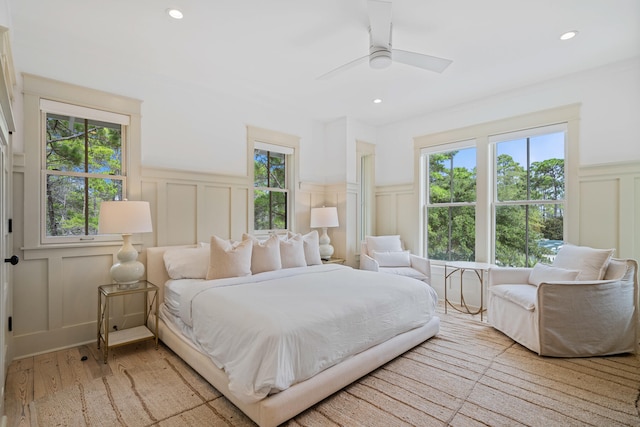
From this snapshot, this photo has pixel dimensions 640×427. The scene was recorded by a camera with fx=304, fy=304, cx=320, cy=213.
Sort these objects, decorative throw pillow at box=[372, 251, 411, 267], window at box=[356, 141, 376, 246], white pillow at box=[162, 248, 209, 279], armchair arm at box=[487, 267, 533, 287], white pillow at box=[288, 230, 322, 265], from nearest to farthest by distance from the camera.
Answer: white pillow at box=[162, 248, 209, 279] → armchair arm at box=[487, 267, 533, 287] → white pillow at box=[288, 230, 322, 265] → decorative throw pillow at box=[372, 251, 411, 267] → window at box=[356, 141, 376, 246]

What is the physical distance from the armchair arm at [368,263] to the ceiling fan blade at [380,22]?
271cm

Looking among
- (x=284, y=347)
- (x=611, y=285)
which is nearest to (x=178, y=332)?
(x=284, y=347)

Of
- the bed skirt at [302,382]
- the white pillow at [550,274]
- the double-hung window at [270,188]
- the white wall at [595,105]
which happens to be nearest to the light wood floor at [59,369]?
the bed skirt at [302,382]

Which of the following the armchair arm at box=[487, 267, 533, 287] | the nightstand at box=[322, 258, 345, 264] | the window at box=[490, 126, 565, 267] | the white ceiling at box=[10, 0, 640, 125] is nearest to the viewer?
the white ceiling at box=[10, 0, 640, 125]

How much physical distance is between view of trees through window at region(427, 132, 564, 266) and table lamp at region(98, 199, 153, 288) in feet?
13.0

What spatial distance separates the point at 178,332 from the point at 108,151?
2007 millimetres

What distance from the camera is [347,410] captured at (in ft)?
6.39

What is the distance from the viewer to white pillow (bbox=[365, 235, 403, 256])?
4.53m

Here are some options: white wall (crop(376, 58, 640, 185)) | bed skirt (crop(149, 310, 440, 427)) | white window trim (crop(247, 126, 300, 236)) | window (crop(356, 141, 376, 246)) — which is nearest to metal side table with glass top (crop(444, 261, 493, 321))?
bed skirt (crop(149, 310, 440, 427))

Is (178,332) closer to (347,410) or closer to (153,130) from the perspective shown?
(347,410)

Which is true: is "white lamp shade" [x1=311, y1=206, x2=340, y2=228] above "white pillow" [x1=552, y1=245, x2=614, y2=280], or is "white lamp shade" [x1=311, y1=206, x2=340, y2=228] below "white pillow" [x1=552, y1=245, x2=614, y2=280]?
above

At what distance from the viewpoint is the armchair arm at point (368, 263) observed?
4.20 meters

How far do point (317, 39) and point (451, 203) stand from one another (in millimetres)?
3077

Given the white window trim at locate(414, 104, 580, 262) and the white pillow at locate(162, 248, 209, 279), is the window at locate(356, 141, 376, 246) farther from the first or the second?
the white pillow at locate(162, 248, 209, 279)
